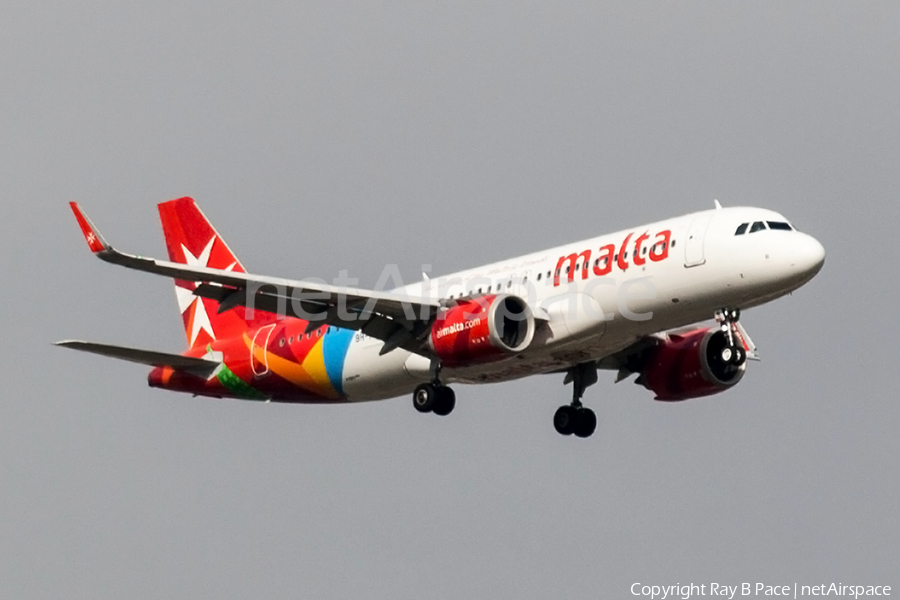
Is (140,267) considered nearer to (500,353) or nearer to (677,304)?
(500,353)

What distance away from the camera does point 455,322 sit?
50.0 metres

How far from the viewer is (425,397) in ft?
171

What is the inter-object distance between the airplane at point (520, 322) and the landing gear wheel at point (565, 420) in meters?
0.05

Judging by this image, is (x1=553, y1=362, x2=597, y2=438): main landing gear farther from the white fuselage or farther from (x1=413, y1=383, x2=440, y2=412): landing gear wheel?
(x1=413, y1=383, x2=440, y2=412): landing gear wheel

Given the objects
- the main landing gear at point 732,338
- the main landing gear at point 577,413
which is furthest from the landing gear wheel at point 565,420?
the main landing gear at point 732,338

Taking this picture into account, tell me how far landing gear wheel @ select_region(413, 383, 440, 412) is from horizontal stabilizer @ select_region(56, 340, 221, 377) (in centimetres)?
879

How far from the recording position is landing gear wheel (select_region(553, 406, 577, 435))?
56.3 m

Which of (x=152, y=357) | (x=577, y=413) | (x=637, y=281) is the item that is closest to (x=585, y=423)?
(x=577, y=413)

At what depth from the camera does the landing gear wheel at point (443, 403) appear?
51.8 m

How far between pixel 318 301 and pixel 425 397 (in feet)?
14.0

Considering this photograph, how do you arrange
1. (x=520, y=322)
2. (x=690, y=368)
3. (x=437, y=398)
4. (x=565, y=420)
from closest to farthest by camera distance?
(x=520, y=322), (x=437, y=398), (x=690, y=368), (x=565, y=420)

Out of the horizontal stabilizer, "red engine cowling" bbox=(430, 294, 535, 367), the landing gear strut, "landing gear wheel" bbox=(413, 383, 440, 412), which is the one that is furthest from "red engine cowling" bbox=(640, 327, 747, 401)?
the horizontal stabilizer

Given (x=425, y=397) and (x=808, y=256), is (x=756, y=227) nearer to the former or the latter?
(x=808, y=256)

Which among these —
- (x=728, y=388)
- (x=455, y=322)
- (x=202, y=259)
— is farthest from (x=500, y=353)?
(x=202, y=259)
